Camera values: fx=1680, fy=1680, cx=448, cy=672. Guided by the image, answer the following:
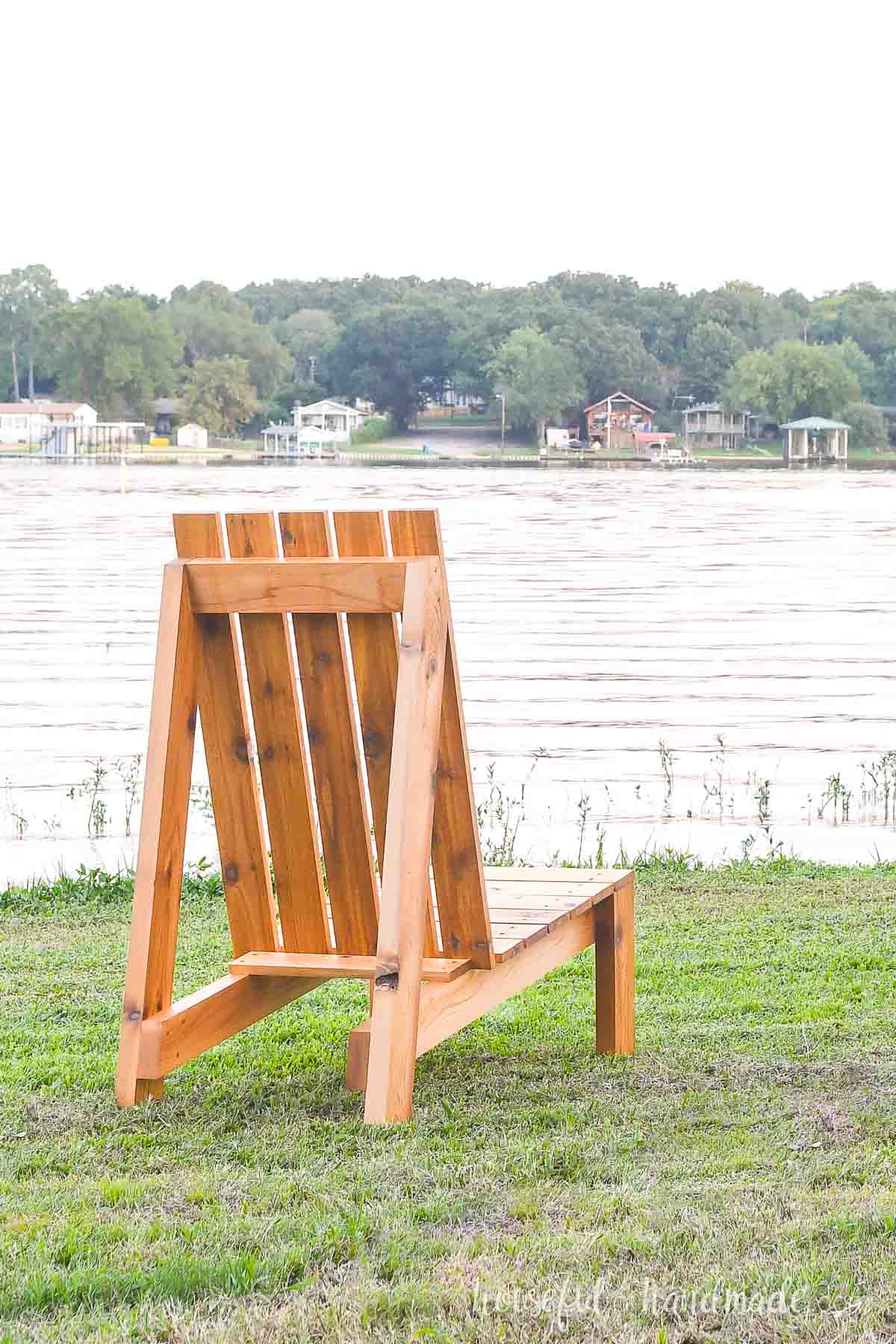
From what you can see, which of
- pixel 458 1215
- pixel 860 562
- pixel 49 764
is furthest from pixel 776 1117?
pixel 860 562

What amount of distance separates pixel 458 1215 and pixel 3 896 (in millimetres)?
4116

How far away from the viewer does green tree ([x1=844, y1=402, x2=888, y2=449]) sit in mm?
127000

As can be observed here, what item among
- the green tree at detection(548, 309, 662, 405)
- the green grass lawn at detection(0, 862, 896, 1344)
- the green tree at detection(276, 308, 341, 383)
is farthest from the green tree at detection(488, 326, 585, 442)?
the green grass lawn at detection(0, 862, 896, 1344)

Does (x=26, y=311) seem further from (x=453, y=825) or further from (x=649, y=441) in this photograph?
(x=453, y=825)

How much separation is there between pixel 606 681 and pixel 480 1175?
12071 mm

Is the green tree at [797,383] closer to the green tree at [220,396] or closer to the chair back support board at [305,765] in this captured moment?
the green tree at [220,396]

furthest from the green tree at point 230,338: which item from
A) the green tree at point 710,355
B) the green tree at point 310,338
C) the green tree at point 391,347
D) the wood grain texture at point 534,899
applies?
the wood grain texture at point 534,899

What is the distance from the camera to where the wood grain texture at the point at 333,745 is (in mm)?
3797

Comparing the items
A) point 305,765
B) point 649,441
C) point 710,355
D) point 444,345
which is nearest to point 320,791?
point 305,765

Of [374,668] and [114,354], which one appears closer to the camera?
[374,668]

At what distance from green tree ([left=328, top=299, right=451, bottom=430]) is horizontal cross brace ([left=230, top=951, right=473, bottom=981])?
13922cm

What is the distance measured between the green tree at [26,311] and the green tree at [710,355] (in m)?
57.4

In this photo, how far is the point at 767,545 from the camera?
36.6m

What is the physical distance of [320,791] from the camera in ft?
→ 12.7
